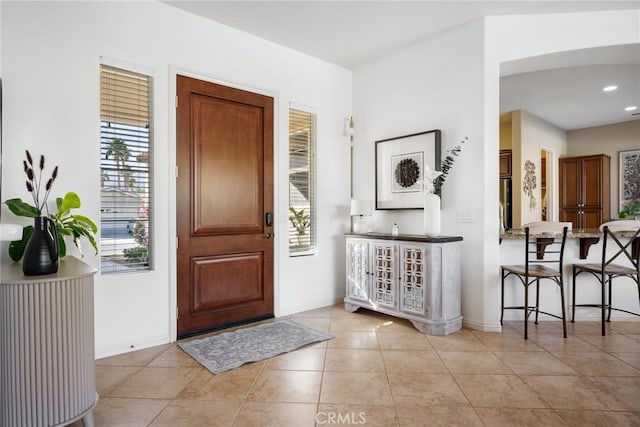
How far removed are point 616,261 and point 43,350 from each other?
4.83 m

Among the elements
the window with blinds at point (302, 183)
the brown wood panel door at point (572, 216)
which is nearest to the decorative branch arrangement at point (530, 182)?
the brown wood panel door at point (572, 216)

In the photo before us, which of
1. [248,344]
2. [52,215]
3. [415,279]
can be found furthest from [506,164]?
[52,215]

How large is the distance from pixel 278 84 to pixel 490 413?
347 centimetres

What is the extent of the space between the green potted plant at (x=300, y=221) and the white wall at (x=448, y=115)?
0.85 m

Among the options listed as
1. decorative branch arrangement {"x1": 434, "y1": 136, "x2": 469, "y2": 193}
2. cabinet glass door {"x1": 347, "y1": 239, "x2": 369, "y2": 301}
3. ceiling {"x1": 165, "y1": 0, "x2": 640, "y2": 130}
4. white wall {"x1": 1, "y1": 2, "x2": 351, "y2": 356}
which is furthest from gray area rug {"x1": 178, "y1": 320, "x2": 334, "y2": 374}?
ceiling {"x1": 165, "y1": 0, "x2": 640, "y2": 130}

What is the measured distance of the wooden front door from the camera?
10.7 ft

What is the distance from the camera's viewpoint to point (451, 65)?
12.1ft

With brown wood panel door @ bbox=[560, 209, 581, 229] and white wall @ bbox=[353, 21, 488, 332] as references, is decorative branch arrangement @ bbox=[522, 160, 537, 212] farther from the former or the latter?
white wall @ bbox=[353, 21, 488, 332]

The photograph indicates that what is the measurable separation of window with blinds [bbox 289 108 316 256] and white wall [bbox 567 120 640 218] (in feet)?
21.0

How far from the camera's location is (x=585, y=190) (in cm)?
704

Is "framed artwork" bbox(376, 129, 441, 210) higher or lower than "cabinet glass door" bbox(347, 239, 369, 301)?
higher

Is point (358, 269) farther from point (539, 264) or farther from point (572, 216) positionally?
point (572, 216)

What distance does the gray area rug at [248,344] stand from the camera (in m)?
2.72

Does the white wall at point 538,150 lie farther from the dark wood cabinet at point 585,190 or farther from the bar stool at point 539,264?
the bar stool at point 539,264
